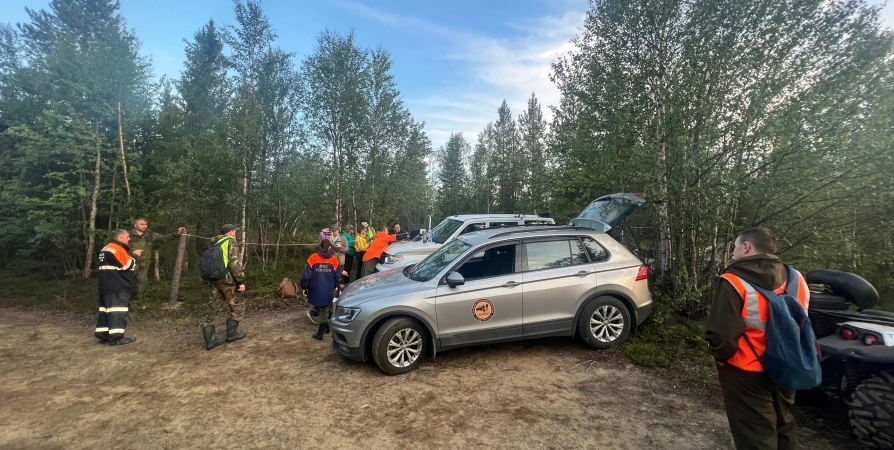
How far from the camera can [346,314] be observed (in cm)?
498

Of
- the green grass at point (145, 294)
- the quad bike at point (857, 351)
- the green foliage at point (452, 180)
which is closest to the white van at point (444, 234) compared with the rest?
the green grass at point (145, 294)

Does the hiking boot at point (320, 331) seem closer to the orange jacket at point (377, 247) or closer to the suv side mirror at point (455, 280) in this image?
the suv side mirror at point (455, 280)

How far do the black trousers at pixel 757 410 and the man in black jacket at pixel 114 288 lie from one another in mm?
7787

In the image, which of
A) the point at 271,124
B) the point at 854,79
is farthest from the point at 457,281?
the point at 271,124

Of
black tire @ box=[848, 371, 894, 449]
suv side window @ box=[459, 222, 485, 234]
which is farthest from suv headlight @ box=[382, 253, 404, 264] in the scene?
black tire @ box=[848, 371, 894, 449]

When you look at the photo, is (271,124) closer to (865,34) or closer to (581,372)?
(581,372)

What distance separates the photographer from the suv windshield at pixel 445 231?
369 inches

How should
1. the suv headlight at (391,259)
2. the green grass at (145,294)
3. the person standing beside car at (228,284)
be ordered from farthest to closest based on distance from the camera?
the suv headlight at (391,259) → the green grass at (145,294) → the person standing beside car at (228,284)

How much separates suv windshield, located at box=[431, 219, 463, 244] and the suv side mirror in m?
4.20

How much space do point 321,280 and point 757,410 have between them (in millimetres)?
5572

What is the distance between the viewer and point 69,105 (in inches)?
429

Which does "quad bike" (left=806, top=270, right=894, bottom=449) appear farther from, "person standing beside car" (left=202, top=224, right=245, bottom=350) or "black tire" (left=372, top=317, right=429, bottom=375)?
"person standing beside car" (left=202, top=224, right=245, bottom=350)

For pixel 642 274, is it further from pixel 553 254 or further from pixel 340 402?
pixel 340 402

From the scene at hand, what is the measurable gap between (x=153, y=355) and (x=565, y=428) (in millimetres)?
5718
